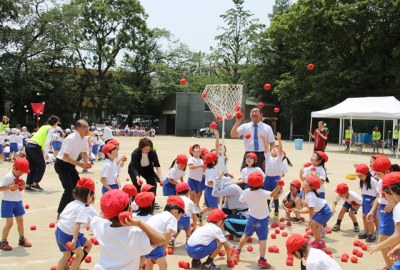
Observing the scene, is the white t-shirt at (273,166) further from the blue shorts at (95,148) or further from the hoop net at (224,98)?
the blue shorts at (95,148)

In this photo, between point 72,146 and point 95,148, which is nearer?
point 72,146

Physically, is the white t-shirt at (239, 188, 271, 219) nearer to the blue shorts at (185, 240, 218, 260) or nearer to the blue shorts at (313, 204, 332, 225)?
the blue shorts at (185, 240, 218, 260)

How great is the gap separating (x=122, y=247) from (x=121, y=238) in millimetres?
84

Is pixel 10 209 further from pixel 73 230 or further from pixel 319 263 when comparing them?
pixel 319 263

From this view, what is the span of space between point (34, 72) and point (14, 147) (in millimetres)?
27947

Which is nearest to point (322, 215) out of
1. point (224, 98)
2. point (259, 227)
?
point (259, 227)

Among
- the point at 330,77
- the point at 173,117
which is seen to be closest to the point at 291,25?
the point at 330,77

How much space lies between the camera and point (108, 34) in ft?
177

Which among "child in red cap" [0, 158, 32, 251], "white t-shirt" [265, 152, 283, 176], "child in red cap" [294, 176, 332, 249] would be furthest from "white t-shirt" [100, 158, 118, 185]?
"child in red cap" [294, 176, 332, 249]

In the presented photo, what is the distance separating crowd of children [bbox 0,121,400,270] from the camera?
12.2 ft

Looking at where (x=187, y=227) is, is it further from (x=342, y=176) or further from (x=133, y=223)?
(x=342, y=176)

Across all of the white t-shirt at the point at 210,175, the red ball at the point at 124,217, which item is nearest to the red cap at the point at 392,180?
the red ball at the point at 124,217

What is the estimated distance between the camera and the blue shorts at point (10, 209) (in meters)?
6.45

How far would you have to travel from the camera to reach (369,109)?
85.1 feet
